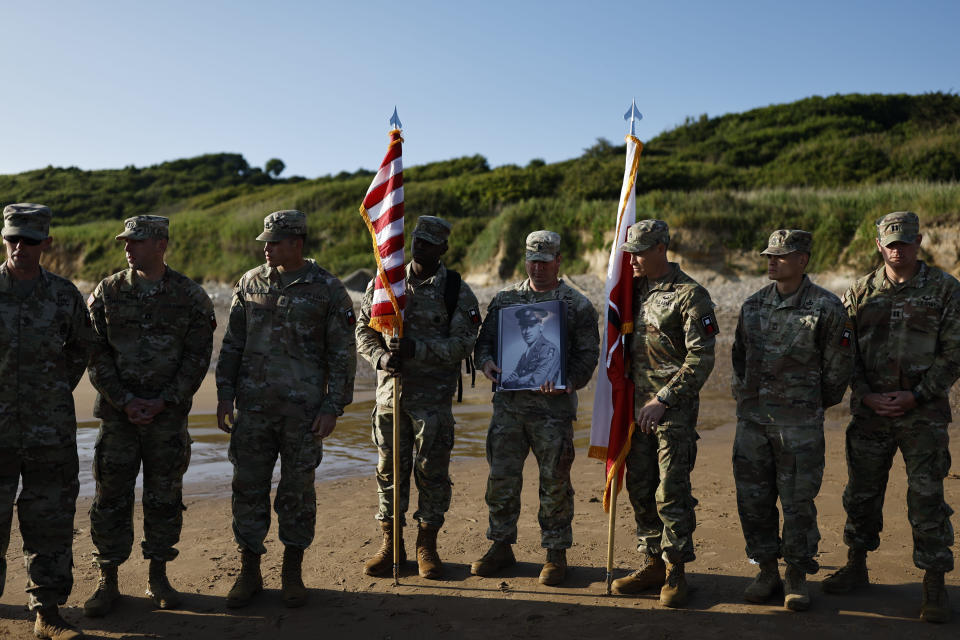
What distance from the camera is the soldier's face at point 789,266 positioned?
17.1 ft

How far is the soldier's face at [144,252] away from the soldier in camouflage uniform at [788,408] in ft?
13.1

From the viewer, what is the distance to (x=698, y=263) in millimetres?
22266

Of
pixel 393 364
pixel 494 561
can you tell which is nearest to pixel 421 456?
pixel 393 364

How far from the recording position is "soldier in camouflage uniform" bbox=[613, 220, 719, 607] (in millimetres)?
5293

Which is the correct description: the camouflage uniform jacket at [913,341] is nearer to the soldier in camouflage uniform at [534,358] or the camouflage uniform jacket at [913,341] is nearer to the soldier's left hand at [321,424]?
the soldier in camouflage uniform at [534,358]

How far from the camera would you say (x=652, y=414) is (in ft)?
17.4

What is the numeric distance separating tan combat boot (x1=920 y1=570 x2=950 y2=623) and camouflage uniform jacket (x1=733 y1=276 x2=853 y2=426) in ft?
3.96

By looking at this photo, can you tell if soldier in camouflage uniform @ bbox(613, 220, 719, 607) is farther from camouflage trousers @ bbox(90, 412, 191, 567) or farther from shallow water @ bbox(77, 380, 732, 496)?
shallow water @ bbox(77, 380, 732, 496)

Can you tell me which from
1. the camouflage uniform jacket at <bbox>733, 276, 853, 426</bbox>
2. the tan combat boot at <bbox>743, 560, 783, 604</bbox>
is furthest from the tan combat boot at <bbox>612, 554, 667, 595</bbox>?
the camouflage uniform jacket at <bbox>733, 276, 853, 426</bbox>

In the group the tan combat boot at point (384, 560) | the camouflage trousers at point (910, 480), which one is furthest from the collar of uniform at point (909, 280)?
the tan combat boot at point (384, 560)

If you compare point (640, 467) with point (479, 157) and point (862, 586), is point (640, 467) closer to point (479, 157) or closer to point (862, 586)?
point (862, 586)

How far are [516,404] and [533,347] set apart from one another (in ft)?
1.44

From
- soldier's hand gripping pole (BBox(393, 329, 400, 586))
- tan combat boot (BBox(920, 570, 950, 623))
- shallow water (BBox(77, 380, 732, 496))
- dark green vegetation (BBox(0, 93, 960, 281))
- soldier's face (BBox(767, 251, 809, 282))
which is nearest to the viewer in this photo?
tan combat boot (BBox(920, 570, 950, 623))

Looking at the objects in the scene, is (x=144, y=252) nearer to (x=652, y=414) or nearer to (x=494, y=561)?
(x=494, y=561)
